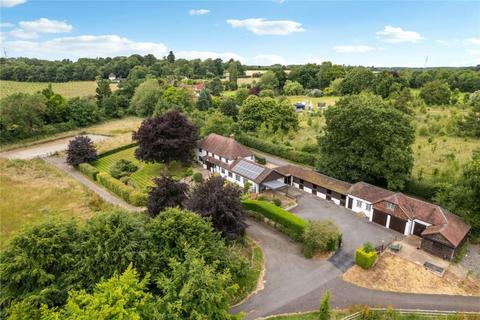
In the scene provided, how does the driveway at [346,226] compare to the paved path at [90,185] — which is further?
the paved path at [90,185]

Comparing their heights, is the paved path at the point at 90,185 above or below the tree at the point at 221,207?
below

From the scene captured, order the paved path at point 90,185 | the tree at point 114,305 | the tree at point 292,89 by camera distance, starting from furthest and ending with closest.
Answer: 1. the tree at point 292,89
2. the paved path at point 90,185
3. the tree at point 114,305

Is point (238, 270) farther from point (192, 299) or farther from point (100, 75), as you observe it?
point (100, 75)

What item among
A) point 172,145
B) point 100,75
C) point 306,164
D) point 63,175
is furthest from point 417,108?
point 100,75

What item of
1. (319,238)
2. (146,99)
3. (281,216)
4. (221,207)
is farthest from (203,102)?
(319,238)

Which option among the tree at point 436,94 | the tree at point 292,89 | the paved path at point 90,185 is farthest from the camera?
the tree at point 292,89

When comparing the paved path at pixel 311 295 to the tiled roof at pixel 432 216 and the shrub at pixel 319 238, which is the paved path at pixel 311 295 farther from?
the tiled roof at pixel 432 216

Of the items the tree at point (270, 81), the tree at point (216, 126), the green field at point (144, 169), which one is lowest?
the green field at point (144, 169)

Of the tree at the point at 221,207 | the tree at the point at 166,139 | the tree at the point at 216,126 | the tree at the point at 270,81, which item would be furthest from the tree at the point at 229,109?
the tree at the point at 221,207

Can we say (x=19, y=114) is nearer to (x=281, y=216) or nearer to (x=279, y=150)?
(x=279, y=150)
